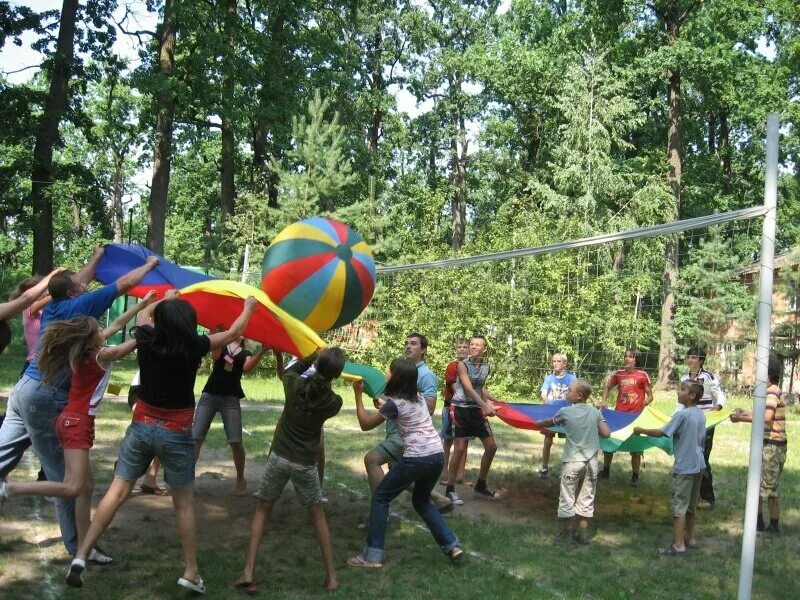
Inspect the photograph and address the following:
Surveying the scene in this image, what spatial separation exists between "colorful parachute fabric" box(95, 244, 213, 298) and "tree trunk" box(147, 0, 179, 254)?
562 inches

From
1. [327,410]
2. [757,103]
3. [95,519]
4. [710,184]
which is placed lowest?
[95,519]

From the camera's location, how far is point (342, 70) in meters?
27.6

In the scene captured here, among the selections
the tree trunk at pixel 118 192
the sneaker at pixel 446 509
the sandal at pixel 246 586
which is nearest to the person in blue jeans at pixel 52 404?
the sandal at pixel 246 586

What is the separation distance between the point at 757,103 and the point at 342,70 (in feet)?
48.3

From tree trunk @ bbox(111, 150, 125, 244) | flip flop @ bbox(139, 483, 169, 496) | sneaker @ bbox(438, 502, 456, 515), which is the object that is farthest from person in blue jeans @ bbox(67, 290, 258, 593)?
tree trunk @ bbox(111, 150, 125, 244)

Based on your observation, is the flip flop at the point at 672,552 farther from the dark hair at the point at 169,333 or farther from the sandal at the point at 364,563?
the dark hair at the point at 169,333

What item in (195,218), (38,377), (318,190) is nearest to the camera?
(38,377)

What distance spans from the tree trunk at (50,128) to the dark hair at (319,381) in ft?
47.0

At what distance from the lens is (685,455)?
6301mm

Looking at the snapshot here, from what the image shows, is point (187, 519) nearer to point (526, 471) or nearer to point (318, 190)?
point (526, 471)

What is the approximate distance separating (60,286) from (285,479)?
1.83 meters

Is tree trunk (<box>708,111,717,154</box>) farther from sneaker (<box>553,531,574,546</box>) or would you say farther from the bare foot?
the bare foot

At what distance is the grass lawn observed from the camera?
5.09 metres

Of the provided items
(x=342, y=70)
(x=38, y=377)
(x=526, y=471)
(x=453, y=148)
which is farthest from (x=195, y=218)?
(x=38, y=377)
